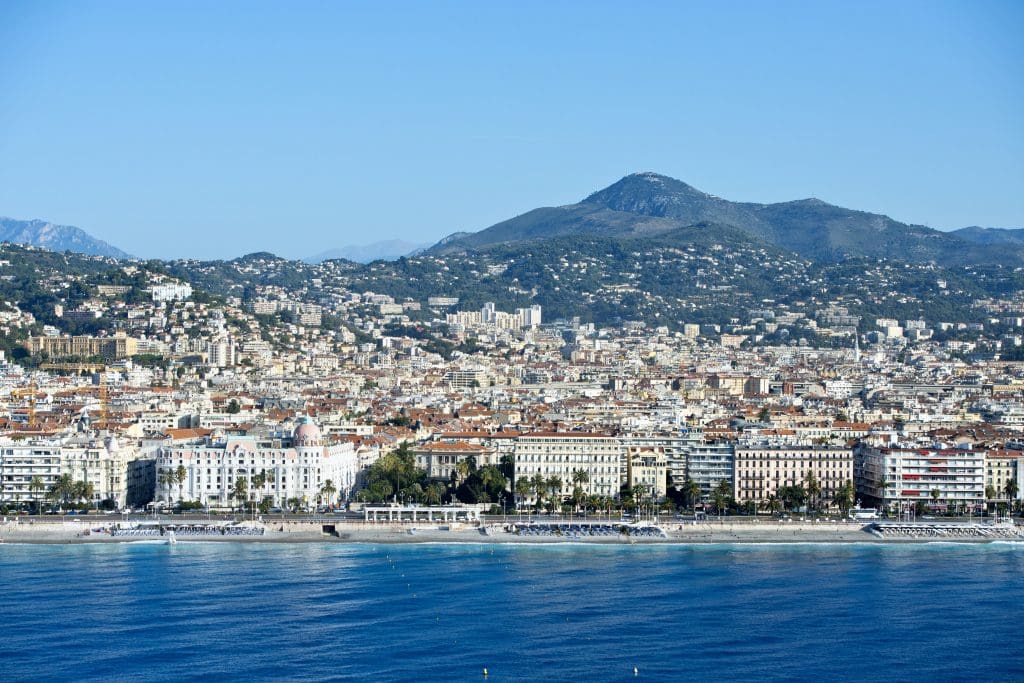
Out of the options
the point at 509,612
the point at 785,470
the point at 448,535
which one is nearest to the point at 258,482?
the point at 448,535

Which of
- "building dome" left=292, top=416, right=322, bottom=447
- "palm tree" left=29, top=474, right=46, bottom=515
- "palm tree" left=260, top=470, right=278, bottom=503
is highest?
"building dome" left=292, top=416, right=322, bottom=447

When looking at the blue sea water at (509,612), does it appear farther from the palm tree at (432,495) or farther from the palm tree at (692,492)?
the palm tree at (692,492)

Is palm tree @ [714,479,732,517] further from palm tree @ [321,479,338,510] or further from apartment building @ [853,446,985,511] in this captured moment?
palm tree @ [321,479,338,510]

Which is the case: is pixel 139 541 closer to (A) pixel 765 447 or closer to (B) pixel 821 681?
(A) pixel 765 447

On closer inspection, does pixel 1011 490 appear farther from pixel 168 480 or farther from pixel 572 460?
pixel 168 480

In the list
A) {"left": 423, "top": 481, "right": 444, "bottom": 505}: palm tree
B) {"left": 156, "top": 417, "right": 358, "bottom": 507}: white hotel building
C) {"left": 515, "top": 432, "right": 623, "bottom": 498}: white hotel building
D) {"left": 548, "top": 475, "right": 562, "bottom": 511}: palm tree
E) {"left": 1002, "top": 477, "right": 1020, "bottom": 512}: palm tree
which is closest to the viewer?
{"left": 423, "top": 481, "right": 444, "bottom": 505}: palm tree

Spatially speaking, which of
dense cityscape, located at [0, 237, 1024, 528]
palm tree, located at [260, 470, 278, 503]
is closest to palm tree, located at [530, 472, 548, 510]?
dense cityscape, located at [0, 237, 1024, 528]

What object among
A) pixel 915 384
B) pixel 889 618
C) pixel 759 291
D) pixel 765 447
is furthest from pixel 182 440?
pixel 759 291
